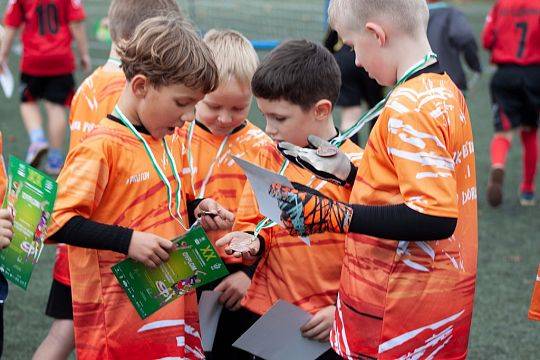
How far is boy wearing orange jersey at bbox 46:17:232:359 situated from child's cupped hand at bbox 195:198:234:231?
113 millimetres

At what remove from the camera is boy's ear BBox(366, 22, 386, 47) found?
8.05ft

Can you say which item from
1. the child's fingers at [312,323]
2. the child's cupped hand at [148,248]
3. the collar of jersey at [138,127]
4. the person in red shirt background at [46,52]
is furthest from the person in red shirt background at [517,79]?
the child's cupped hand at [148,248]

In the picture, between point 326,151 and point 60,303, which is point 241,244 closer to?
point 326,151

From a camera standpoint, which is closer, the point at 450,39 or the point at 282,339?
the point at 282,339

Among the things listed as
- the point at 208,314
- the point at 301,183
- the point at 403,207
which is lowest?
the point at 208,314

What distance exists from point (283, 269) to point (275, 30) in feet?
34.4

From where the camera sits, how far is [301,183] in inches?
117

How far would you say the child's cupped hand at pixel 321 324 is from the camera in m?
2.99

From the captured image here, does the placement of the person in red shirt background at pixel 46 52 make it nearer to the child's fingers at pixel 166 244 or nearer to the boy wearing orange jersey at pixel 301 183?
the boy wearing orange jersey at pixel 301 183

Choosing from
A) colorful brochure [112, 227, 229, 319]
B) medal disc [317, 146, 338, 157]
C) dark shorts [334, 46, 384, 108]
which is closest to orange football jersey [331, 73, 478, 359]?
medal disc [317, 146, 338, 157]

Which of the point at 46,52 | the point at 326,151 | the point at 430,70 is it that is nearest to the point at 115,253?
the point at 326,151

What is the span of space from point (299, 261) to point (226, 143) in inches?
25.4

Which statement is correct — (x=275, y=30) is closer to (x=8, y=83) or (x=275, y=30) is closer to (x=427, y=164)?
(x=8, y=83)

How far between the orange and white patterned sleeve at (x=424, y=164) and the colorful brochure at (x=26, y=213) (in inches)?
36.8
